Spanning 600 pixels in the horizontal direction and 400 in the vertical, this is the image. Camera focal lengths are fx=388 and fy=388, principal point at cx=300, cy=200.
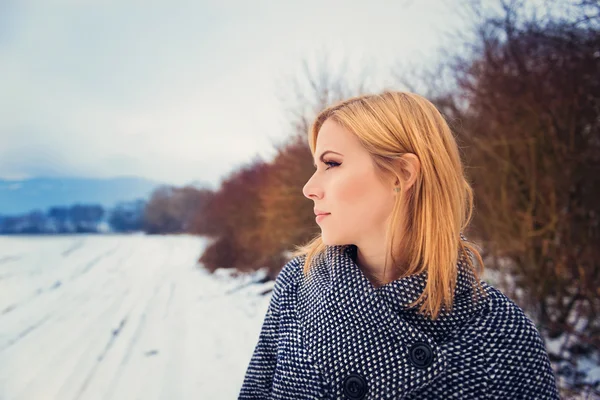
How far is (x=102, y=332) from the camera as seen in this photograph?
3545mm

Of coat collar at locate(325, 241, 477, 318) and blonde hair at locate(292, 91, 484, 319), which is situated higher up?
blonde hair at locate(292, 91, 484, 319)

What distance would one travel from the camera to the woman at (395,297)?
1.16m

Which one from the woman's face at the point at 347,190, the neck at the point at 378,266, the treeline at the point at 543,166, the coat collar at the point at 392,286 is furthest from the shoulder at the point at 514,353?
the treeline at the point at 543,166

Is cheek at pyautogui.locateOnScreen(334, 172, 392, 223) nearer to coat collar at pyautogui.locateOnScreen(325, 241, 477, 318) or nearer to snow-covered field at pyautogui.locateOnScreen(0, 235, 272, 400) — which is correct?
coat collar at pyautogui.locateOnScreen(325, 241, 477, 318)

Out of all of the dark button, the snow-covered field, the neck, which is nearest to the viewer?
the dark button

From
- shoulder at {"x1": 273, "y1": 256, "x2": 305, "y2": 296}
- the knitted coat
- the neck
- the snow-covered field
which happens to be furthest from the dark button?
the snow-covered field

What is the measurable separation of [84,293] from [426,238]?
430 cm

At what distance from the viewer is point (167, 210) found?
8.17m

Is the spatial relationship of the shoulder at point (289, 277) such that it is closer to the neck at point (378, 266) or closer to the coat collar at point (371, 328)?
the coat collar at point (371, 328)

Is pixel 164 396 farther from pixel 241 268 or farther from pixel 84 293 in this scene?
pixel 241 268

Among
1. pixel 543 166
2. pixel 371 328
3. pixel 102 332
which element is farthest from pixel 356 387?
pixel 543 166

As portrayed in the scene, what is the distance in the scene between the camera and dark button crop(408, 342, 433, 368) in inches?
45.3

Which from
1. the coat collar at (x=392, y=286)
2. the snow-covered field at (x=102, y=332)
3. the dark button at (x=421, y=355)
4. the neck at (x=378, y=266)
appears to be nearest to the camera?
the dark button at (x=421, y=355)

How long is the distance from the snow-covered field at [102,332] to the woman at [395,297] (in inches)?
69.2
